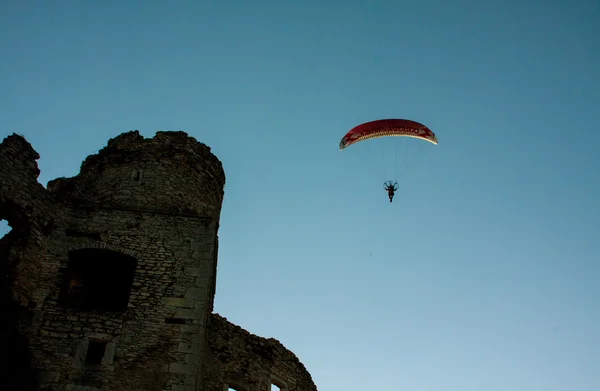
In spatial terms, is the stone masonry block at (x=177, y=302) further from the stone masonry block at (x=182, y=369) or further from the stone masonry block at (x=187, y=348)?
the stone masonry block at (x=182, y=369)

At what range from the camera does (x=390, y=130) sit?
78.2 feet

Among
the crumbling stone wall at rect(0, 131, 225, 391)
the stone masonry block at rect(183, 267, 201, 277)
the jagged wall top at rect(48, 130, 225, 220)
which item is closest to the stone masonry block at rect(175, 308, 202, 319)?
the crumbling stone wall at rect(0, 131, 225, 391)

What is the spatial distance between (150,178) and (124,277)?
2.46 metres

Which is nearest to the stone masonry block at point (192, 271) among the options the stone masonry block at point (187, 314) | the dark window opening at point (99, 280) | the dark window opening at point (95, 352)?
the stone masonry block at point (187, 314)

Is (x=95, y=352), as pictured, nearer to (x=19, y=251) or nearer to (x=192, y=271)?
(x=19, y=251)

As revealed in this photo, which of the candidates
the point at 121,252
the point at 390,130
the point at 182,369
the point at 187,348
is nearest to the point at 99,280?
the point at 121,252

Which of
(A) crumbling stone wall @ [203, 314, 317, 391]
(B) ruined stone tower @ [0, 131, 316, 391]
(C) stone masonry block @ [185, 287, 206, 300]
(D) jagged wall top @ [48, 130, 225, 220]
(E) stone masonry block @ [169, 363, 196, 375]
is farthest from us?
(D) jagged wall top @ [48, 130, 225, 220]

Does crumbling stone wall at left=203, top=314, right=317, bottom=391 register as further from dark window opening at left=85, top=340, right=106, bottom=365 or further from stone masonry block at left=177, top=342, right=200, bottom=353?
dark window opening at left=85, top=340, right=106, bottom=365

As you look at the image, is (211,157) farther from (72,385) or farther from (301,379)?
(72,385)

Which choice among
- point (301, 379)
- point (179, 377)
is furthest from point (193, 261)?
point (301, 379)

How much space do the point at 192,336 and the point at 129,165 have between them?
17.0 ft

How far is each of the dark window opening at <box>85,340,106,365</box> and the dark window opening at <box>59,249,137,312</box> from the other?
1.45 metres

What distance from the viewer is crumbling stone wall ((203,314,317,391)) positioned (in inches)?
605

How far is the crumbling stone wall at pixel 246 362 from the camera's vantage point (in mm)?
15367
